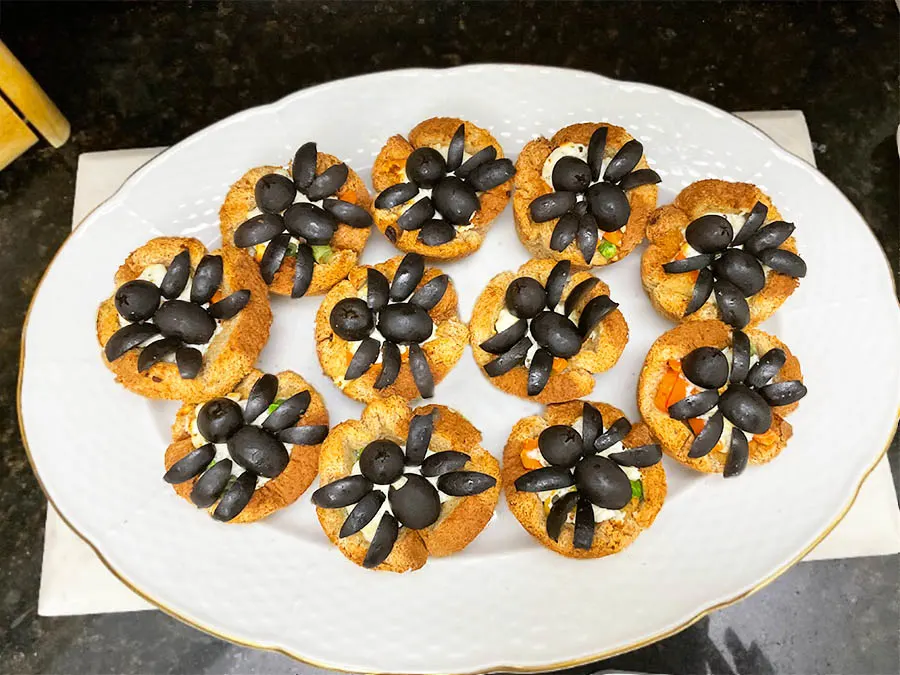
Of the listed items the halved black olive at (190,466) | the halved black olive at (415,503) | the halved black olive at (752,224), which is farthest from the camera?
the halved black olive at (752,224)

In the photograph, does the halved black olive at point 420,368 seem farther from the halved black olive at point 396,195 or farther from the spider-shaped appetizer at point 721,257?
the spider-shaped appetizer at point 721,257

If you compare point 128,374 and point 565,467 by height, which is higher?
point 128,374

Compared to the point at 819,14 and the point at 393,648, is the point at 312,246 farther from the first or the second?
the point at 819,14

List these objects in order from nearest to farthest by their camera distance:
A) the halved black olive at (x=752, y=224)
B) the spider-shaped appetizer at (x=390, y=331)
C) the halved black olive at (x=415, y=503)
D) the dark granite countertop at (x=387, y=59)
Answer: the halved black olive at (x=415, y=503), the spider-shaped appetizer at (x=390, y=331), the halved black olive at (x=752, y=224), the dark granite countertop at (x=387, y=59)

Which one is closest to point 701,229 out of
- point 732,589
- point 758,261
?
point 758,261

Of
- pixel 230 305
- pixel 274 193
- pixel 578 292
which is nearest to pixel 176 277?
pixel 230 305

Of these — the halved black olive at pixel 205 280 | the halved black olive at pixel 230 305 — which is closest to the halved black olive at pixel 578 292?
the halved black olive at pixel 230 305

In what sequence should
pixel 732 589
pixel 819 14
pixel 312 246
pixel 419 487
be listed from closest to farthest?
pixel 419 487 < pixel 732 589 < pixel 312 246 < pixel 819 14
